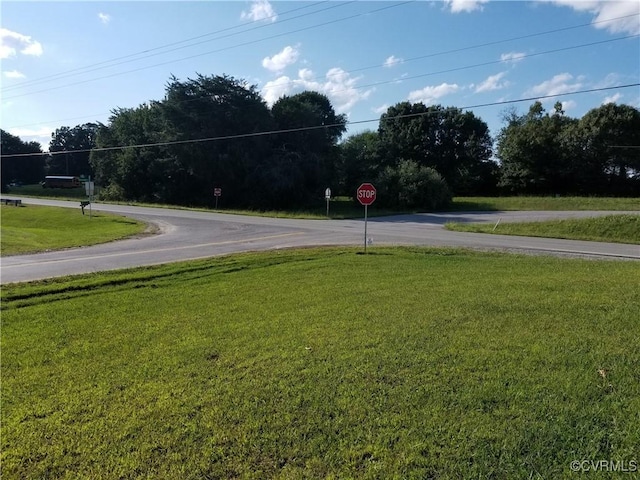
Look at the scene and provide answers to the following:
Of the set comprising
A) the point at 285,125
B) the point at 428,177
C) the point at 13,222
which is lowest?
the point at 13,222

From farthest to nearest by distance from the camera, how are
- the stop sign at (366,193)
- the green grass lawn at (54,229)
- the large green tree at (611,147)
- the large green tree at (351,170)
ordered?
the large green tree at (611,147)
the large green tree at (351,170)
the green grass lawn at (54,229)
the stop sign at (366,193)

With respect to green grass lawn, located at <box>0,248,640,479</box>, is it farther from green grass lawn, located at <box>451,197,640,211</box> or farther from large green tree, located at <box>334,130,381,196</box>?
large green tree, located at <box>334,130,381,196</box>

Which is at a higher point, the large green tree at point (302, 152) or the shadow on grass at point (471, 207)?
the large green tree at point (302, 152)

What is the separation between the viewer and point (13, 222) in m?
32.8

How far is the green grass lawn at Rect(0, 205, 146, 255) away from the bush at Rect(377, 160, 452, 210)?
2413 centimetres

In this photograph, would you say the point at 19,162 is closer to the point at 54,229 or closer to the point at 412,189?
the point at 54,229

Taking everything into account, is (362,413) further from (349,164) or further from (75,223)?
(349,164)

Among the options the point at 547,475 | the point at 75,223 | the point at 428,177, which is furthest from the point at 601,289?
the point at 428,177

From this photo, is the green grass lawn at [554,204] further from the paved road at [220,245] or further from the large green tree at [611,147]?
the paved road at [220,245]

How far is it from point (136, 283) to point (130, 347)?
15.4ft

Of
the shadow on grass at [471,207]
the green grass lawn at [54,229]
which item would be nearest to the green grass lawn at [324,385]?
the green grass lawn at [54,229]

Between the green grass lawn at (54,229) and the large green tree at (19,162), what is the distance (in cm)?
5753

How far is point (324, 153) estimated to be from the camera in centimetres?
4738

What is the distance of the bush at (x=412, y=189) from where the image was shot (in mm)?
42938
